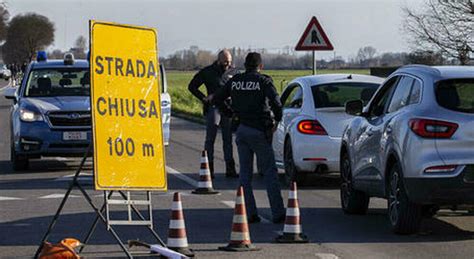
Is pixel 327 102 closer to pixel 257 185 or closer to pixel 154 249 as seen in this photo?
pixel 257 185

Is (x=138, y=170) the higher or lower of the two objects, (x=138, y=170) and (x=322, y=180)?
the higher

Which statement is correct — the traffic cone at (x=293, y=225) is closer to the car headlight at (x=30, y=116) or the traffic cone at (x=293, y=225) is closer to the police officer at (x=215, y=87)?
the police officer at (x=215, y=87)

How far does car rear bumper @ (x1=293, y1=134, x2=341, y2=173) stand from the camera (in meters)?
16.5

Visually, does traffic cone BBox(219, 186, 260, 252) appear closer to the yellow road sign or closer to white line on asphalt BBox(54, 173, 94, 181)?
the yellow road sign

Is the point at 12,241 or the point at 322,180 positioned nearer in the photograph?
the point at 12,241

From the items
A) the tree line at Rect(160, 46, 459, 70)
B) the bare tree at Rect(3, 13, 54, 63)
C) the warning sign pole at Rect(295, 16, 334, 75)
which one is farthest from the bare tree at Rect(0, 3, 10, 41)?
the warning sign pole at Rect(295, 16, 334, 75)

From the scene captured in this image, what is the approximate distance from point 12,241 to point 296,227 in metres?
2.71

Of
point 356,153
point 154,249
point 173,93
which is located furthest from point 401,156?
point 173,93

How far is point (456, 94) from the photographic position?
1188cm

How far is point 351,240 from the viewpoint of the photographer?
38.8 feet

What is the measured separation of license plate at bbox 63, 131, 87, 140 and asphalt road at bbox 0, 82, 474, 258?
77 cm

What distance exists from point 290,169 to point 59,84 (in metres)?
5.15

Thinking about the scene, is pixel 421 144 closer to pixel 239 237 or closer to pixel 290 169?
pixel 239 237

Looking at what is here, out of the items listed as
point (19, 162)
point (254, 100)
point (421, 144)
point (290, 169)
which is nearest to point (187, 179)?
point (290, 169)
